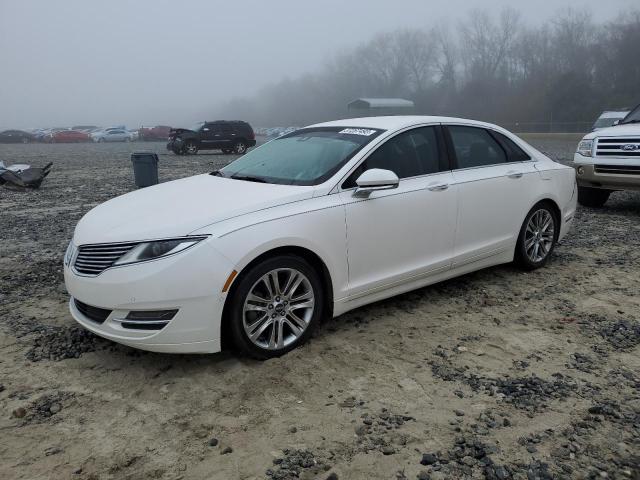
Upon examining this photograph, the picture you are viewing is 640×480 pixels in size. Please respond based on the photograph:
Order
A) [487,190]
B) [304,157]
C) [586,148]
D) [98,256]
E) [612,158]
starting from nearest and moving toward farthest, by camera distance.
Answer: [98,256] → [304,157] → [487,190] → [612,158] → [586,148]

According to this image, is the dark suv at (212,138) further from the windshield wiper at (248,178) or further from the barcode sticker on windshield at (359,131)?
the barcode sticker on windshield at (359,131)

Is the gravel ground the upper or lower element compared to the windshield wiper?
lower

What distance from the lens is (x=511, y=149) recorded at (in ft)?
18.1

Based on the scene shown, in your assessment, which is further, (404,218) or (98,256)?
(404,218)

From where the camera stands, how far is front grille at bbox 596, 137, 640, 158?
8242 mm

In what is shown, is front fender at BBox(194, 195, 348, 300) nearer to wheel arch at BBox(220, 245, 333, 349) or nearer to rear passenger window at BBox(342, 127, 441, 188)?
wheel arch at BBox(220, 245, 333, 349)

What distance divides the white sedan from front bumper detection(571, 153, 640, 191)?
355 centimetres

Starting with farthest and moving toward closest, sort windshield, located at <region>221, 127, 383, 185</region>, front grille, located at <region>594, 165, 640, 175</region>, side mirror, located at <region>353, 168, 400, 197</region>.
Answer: front grille, located at <region>594, 165, 640, 175</region> < windshield, located at <region>221, 127, 383, 185</region> < side mirror, located at <region>353, 168, 400, 197</region>

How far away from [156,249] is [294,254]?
907mm

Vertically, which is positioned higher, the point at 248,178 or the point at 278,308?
the point at 248,178

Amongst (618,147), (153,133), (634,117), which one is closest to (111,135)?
(153,133)

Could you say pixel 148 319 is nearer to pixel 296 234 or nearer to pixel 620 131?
pixel 296 234

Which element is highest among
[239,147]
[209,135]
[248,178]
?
[209,135]

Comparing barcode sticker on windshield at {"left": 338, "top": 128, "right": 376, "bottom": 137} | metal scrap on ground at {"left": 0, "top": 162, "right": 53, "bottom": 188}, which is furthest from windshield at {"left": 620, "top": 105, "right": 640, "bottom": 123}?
metal scrap on ground at {"left": 0, "top": 162, "right": 53, "bottom": 188}
